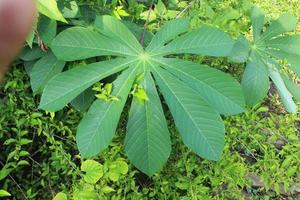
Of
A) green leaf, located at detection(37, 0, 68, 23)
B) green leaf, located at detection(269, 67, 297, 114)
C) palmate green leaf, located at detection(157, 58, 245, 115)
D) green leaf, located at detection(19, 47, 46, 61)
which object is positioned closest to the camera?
green leaf, located at detection(37, 0, 68, 23)

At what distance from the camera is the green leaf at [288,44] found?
162 cm

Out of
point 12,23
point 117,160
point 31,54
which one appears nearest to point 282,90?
point 117,160

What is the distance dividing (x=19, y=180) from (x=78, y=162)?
0.71 feet

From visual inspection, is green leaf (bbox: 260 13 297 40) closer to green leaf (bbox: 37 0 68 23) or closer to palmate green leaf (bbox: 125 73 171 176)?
palmate green leaf (bbox: 125 73 171 176)

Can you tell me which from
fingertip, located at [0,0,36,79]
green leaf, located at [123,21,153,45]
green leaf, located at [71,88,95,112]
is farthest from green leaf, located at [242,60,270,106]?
fingertip, located at [0,0,36,79]

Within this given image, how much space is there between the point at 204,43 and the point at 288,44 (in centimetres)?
44

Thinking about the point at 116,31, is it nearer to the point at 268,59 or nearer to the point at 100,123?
the point at 100,123

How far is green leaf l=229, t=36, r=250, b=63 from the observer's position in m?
1.50

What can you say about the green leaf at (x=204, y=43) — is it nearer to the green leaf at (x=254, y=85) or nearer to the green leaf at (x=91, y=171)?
the green leaf at (x=254, y=85)

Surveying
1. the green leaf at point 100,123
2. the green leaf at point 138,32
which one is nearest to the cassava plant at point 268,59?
the green leaf at point 138,32

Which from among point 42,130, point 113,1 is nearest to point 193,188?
point 42,130

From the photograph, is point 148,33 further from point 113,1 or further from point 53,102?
point 53,102

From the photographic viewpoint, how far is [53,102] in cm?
123

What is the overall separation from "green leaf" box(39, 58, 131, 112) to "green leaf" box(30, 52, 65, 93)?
0.11m
